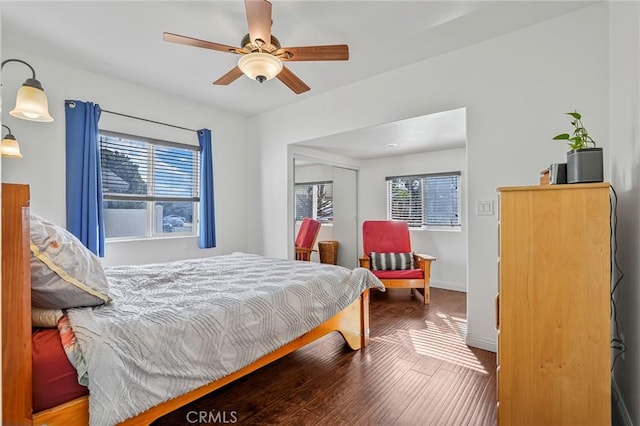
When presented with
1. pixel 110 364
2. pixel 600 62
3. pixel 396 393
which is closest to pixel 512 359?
pixel 396 393

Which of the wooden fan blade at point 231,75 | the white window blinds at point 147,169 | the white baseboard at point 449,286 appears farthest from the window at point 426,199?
the wooden fan blade at point 231,75

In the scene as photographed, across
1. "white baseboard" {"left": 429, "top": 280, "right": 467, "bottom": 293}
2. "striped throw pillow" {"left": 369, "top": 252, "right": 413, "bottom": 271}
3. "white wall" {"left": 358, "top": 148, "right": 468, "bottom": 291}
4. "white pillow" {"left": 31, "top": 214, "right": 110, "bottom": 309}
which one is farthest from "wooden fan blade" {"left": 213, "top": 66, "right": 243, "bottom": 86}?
"white baseboard" {"left": 429, "top": 280, "right": 467, "bottom": 293}

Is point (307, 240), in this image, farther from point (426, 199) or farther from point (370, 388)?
point (370, 388)

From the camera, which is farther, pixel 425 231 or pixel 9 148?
pixel 425 231

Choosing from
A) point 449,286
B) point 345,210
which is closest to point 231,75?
point 345,210

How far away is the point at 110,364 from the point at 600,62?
11.0ft

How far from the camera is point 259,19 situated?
188 cm

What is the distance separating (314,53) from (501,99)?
5.16 feet

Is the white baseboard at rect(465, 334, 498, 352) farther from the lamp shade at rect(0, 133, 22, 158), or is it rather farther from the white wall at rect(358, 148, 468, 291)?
the lamp shade at rect(0, 133, 22, 158)

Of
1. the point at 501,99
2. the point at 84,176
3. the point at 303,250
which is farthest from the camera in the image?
the point at 303,250

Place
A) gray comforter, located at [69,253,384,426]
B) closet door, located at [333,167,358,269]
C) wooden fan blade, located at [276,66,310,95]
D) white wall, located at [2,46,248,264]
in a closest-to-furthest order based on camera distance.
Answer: gray comforter, located at [69,253,384,426]
wooden fan blade, located at [276,66,310,95]
white wall, located at [2,46,248,264]
closet door, located at [333,167,358,269]

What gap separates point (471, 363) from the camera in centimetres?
243

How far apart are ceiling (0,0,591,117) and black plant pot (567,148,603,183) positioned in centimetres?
133

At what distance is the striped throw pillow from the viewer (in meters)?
4.18
